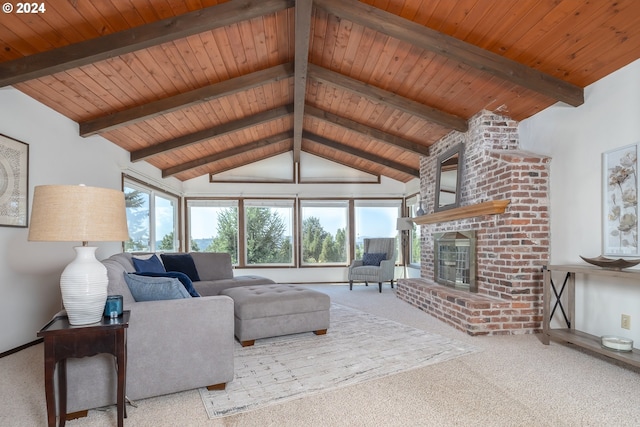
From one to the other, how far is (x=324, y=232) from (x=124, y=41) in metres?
5.91

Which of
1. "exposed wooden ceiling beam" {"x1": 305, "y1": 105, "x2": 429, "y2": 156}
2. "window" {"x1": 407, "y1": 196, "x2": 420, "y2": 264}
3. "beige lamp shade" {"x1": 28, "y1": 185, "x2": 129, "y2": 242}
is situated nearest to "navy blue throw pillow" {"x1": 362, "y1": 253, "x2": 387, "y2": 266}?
"window" {"x1": 407, "y1": 196, "x2": 420, "y2": 264}

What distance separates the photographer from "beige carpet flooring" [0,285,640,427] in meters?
1.98

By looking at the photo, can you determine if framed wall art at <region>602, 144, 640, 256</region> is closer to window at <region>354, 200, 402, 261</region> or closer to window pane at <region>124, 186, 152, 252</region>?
window at <region>354, 200, 402, 261</region>

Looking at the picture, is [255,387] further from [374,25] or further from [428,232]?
[428,232]

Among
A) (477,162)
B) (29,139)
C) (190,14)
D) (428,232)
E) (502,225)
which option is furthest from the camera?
(428,232)

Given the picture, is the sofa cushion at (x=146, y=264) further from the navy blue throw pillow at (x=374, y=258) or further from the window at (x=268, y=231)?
the navy blue throw pillow at (x=374, y=258)

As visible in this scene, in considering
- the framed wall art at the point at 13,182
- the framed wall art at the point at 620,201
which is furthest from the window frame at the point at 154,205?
the framed wall art at the point at 620,201

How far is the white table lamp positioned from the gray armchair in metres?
5.34

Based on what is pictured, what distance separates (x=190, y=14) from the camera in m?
2.95

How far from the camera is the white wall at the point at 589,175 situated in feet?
9.44

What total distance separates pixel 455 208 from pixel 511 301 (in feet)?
4.47

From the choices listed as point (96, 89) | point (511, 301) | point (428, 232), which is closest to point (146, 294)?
point (96, 89)

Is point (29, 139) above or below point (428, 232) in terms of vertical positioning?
above

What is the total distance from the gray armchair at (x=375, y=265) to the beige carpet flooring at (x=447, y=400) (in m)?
3.78
